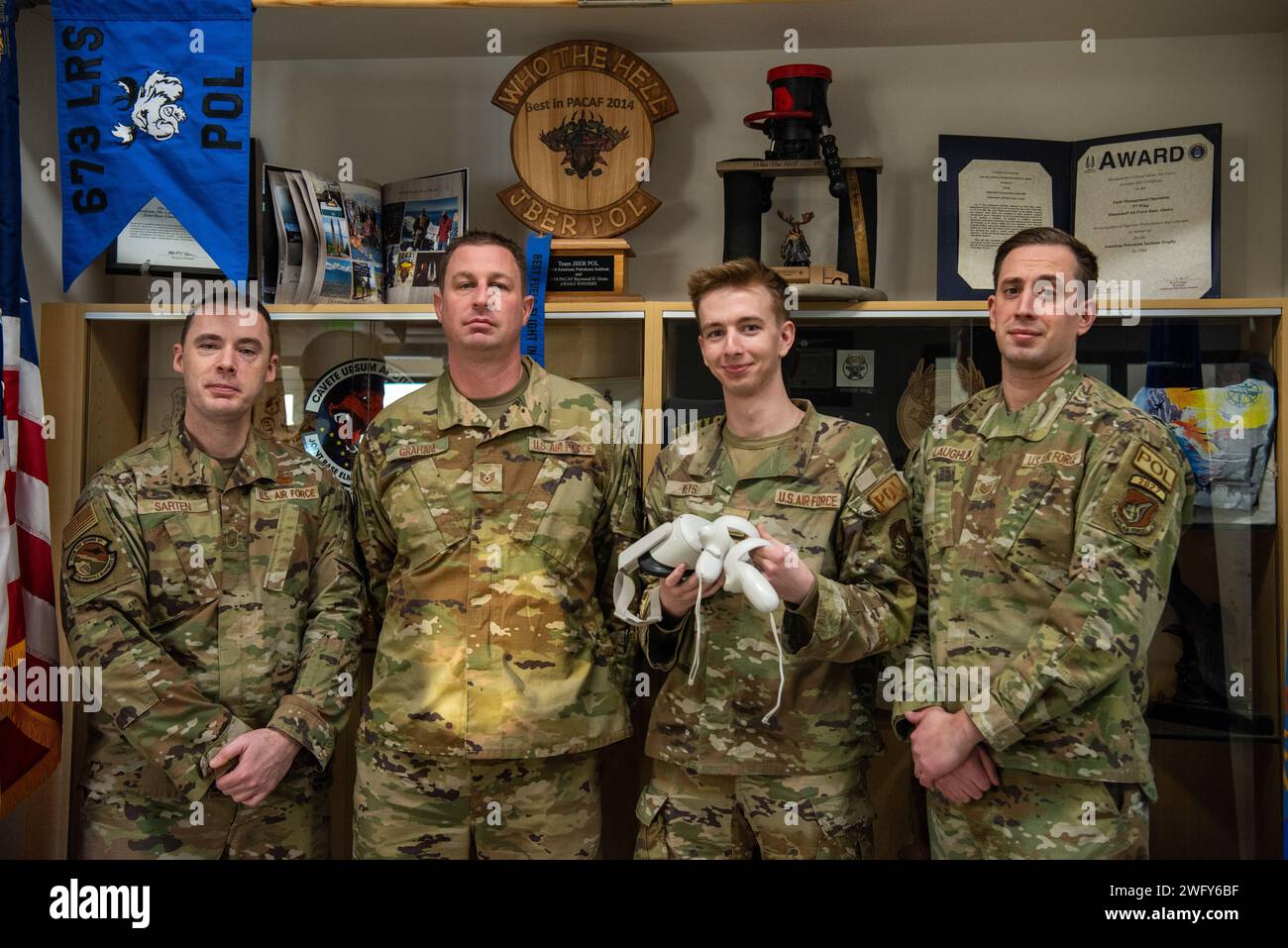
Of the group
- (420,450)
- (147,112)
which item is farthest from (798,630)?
(147,112)

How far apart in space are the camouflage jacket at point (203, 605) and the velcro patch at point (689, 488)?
725mm

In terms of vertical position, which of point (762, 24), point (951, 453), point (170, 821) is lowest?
point (170, 821)

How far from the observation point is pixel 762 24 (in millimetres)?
3029

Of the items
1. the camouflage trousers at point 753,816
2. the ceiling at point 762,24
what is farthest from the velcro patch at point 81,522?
the ceiling at point 762,24

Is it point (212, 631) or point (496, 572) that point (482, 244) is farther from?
point (212, 631)

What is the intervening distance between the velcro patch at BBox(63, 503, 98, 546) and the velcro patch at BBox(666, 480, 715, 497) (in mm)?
1184

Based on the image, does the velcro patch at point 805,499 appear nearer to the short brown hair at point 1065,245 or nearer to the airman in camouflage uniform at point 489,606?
the airman in camouflage uniform at point 489,606

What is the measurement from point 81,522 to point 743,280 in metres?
1.46

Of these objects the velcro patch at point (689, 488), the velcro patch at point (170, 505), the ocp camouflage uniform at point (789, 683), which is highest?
the velcro patch at point (689, 488)

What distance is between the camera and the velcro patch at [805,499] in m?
2.26

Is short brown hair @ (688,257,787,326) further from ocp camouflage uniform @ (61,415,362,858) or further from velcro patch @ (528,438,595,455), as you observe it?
ocp camouflage uniform @ (61,415,362,858)

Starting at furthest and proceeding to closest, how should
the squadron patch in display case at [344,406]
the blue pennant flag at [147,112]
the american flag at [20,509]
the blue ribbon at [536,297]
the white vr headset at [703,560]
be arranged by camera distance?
1. the squadron patch in display case at [344,406]
2. the blue ribbon at [536,297]
3. the blue pennant flag at [147,112]
4. the american flag at [20,509]
5. the white vr headset at [703,560]
